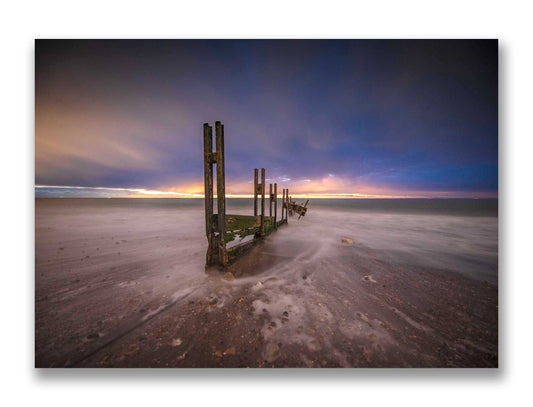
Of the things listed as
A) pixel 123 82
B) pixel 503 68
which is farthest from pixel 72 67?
pixel 503 68

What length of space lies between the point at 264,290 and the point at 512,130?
21.2 ft

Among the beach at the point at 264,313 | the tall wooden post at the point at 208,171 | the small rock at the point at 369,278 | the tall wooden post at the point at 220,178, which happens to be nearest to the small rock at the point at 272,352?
the beach at the point at 264,313

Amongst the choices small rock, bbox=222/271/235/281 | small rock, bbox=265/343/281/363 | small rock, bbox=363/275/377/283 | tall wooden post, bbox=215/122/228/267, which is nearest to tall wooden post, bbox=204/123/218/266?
tall wooden post, bbox=215/122/228/267

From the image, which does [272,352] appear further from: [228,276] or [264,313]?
[228,276]

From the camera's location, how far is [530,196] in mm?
3469

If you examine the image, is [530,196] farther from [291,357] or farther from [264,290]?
[264,290]

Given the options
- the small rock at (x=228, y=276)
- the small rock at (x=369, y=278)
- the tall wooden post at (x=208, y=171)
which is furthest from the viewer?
the small rock at (x=369, y=278)

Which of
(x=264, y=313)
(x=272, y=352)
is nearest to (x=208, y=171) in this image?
(x=264, y=313)

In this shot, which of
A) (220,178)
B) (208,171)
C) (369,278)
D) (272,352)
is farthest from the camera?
(369,278)

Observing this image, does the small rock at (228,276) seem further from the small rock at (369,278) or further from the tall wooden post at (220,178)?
the small rock at (369,278)

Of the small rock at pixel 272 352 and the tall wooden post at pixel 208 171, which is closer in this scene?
the small rock at pixel 272 352

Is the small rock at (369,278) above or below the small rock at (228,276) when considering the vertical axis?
below

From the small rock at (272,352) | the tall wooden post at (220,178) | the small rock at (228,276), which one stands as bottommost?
the small rock at (272,352)

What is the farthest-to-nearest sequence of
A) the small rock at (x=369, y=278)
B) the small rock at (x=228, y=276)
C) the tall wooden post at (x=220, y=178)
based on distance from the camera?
the small rock at (x=369, y=278)
the small rock at (x=228, y=276)
the tall wooden post at (x=220, y=178)
